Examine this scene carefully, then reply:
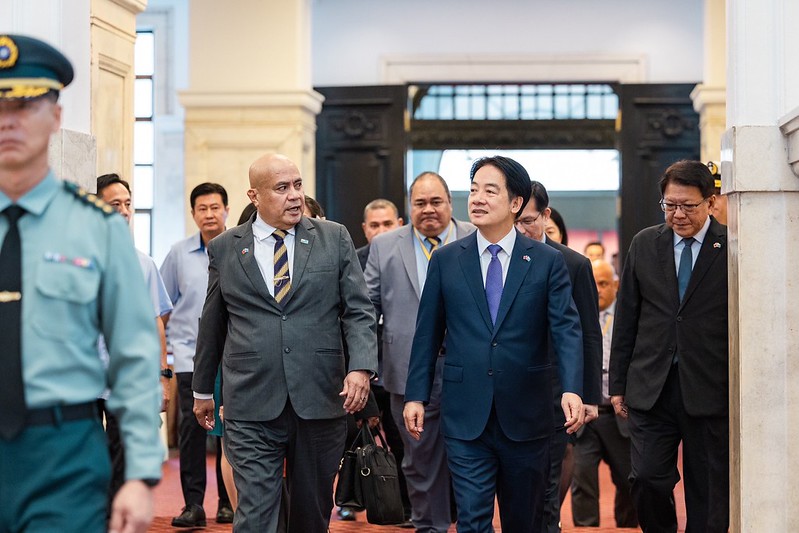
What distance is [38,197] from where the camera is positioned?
2.91m

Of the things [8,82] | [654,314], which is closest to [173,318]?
[654,314]

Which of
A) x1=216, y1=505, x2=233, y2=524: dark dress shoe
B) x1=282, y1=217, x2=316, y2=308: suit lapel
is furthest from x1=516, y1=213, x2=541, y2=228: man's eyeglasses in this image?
x1=216, y1=505, x2=233, y2=524: dark dress shoe

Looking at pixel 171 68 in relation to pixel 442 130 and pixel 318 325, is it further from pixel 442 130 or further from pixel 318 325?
pixel 318 325

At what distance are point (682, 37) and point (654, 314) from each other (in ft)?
25.1

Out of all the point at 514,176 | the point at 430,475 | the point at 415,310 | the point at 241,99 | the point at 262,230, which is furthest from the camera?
the point at 241,99

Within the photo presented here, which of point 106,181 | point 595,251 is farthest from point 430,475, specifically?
point 595,251

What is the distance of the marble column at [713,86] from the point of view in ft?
38.4

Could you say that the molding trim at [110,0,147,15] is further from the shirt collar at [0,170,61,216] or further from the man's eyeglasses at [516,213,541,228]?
the shirt collar at [0,170,61,216]

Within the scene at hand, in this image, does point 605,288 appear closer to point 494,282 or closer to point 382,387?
point 382,387

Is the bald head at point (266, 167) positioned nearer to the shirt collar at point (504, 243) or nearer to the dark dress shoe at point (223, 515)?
the shirt collar at point (504, 243)

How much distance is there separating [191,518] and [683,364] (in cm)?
320

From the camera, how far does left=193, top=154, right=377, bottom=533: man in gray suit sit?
5.29 metres

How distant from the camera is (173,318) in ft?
25.6

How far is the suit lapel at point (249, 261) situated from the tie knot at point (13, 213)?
96.9 inches
